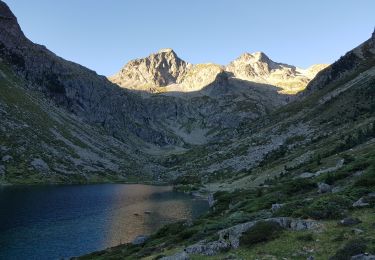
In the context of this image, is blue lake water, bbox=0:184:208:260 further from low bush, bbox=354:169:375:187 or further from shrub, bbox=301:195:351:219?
low bush, bbox=354:169:375:187

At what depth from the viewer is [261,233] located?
30.8 metres

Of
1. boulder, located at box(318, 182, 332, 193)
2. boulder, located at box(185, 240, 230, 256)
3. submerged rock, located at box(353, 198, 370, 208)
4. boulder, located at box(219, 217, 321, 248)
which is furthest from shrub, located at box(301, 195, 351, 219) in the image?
boulder, located at box(318, 182, 332, 193)

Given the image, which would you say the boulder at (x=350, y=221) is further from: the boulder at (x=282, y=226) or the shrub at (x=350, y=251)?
the shrub at (x=350, y=251)

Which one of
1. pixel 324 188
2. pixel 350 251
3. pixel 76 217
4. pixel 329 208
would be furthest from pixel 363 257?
pixel 76 217

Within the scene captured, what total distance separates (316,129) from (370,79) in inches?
1346

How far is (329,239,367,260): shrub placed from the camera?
22698 millimetres

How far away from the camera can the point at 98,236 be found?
276 ft

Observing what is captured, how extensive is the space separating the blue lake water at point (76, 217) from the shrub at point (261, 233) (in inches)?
1846

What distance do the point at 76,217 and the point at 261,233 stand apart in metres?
82.7

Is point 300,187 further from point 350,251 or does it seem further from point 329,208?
point 350,251

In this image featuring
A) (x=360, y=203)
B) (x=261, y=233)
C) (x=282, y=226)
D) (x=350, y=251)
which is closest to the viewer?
(x=350, y=251)

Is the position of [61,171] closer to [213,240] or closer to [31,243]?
[31,243]

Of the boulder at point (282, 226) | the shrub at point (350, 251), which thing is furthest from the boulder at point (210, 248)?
the shrub at point (350, 251)

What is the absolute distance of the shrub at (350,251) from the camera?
22698 mm
